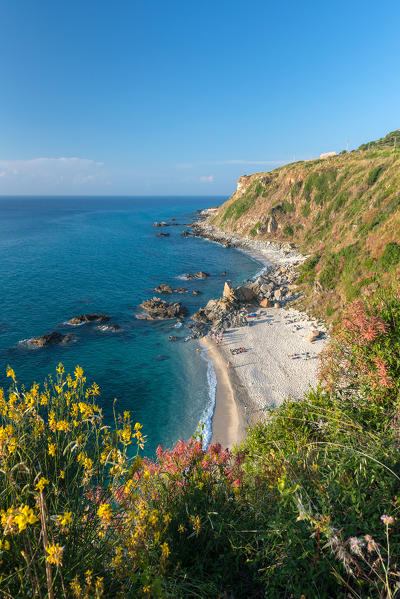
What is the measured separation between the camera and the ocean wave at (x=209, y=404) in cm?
1956

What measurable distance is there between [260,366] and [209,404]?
659 cm

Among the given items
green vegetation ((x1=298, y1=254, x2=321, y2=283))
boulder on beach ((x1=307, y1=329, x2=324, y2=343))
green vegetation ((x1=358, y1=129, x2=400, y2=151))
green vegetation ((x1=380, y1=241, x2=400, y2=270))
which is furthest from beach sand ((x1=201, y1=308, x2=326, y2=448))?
green vegetation ((x1=358, y1=129, x2=400, y2=151))

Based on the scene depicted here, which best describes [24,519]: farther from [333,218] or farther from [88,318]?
[333,218]

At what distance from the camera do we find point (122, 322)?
36688 millimetres

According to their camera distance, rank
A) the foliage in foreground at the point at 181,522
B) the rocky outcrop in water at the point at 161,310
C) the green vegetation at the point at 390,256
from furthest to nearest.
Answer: the rocky outcrop in water at the point at 161,310 < the green vegetation at the point at 390,256 < the foliage in foreground at the point at 181,522

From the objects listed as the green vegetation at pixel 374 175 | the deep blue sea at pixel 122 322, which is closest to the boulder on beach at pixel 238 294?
the deep blue sea at pixel 122 322

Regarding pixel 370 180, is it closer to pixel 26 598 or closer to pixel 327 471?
pixel 327 471

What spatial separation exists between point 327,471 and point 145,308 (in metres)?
35.9

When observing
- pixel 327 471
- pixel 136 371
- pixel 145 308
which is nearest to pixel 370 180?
pixel 145 308

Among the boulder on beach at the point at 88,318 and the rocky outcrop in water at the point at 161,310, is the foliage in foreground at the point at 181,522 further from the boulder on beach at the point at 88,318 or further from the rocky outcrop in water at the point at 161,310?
the boulder on beach at the point at 88,318

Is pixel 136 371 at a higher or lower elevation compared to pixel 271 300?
lower

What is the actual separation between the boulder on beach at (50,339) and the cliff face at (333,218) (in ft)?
92.9

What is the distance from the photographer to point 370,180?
162 ft

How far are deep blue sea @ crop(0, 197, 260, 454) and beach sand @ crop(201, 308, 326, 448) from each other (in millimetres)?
1694
